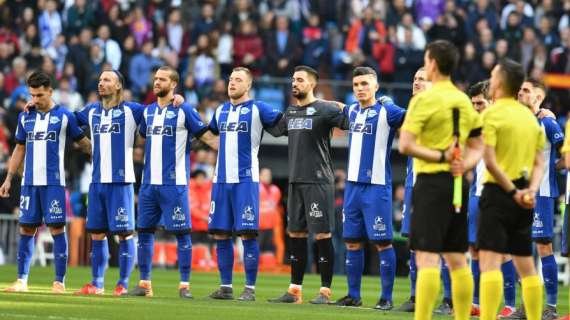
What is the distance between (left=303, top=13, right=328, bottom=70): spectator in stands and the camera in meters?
29.5

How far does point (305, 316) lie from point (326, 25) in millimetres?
18777

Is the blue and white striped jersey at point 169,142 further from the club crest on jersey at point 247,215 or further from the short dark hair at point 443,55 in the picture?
the short dark hair at point 443,55

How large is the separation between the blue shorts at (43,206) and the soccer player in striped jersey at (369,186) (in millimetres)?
3436

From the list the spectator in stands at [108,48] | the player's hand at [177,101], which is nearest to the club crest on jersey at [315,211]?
the player's hand at [177,101]

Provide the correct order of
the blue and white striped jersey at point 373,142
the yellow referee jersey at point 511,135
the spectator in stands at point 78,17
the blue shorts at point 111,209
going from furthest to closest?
the spectator in stands at point 78,17
the blue shorts at point 111,209
the blue and white striped jersey at point 373,142
the yellow referee jersey at point 511,135

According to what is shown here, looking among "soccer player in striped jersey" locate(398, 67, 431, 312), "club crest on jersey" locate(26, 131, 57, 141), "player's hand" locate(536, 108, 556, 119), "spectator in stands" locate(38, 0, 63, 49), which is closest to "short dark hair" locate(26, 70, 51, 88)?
"club crest on jersey" locate(26, 131, 57, 141)

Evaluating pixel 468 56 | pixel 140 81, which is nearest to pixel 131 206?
pixel 140 81

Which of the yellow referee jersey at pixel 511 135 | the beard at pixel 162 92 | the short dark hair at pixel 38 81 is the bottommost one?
the yellow referee jersey at pixel 511 135

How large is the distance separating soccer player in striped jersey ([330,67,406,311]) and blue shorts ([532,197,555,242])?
5.28ft

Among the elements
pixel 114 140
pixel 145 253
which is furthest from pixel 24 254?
pixel 114 140

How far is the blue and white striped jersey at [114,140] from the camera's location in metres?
16.0

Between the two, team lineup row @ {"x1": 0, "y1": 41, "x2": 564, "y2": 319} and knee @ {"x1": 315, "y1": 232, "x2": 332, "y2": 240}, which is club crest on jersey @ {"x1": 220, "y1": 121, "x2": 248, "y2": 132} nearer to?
team lineup row @ {"x1": 0, "y1": 41, "x2": 564, "y2": 319}

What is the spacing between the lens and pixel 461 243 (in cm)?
1099

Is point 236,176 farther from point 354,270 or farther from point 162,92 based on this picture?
point 354,270
